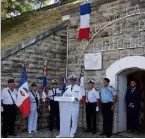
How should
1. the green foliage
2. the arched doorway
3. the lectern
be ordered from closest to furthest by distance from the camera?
the lectern
the arched doorway
the green foliage

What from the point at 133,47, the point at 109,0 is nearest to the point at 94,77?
the point at 133,47

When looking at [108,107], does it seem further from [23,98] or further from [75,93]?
[23,98]

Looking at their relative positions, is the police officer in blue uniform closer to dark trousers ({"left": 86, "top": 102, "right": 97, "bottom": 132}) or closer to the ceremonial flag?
dark trousers ({"left": 86, "top": 102, "right": 97, "bottom": 132})

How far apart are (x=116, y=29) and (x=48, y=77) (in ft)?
8.51

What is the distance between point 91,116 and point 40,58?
7.77ft

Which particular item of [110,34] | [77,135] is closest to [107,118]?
[77,135]

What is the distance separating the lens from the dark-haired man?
25.5 ft

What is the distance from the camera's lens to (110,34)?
27.2ft

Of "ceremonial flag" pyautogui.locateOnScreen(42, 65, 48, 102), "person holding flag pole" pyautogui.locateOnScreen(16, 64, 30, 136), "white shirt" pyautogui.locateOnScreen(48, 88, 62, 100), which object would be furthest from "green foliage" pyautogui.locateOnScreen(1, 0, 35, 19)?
"person holding flag pole" pyautogui.locateOnScreen(16, 64, 30, 136)

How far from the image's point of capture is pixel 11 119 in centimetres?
762

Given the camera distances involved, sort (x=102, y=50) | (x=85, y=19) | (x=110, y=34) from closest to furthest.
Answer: (x=110, y=34) → (x=102, y=50) → (x=85, y=19)

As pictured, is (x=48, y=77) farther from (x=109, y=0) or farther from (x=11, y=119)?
(x=109, y=0)

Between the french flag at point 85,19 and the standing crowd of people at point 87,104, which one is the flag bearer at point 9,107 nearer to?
the standing crowd of people at point 87,104

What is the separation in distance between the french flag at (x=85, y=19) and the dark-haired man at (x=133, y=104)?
6.82 ft
